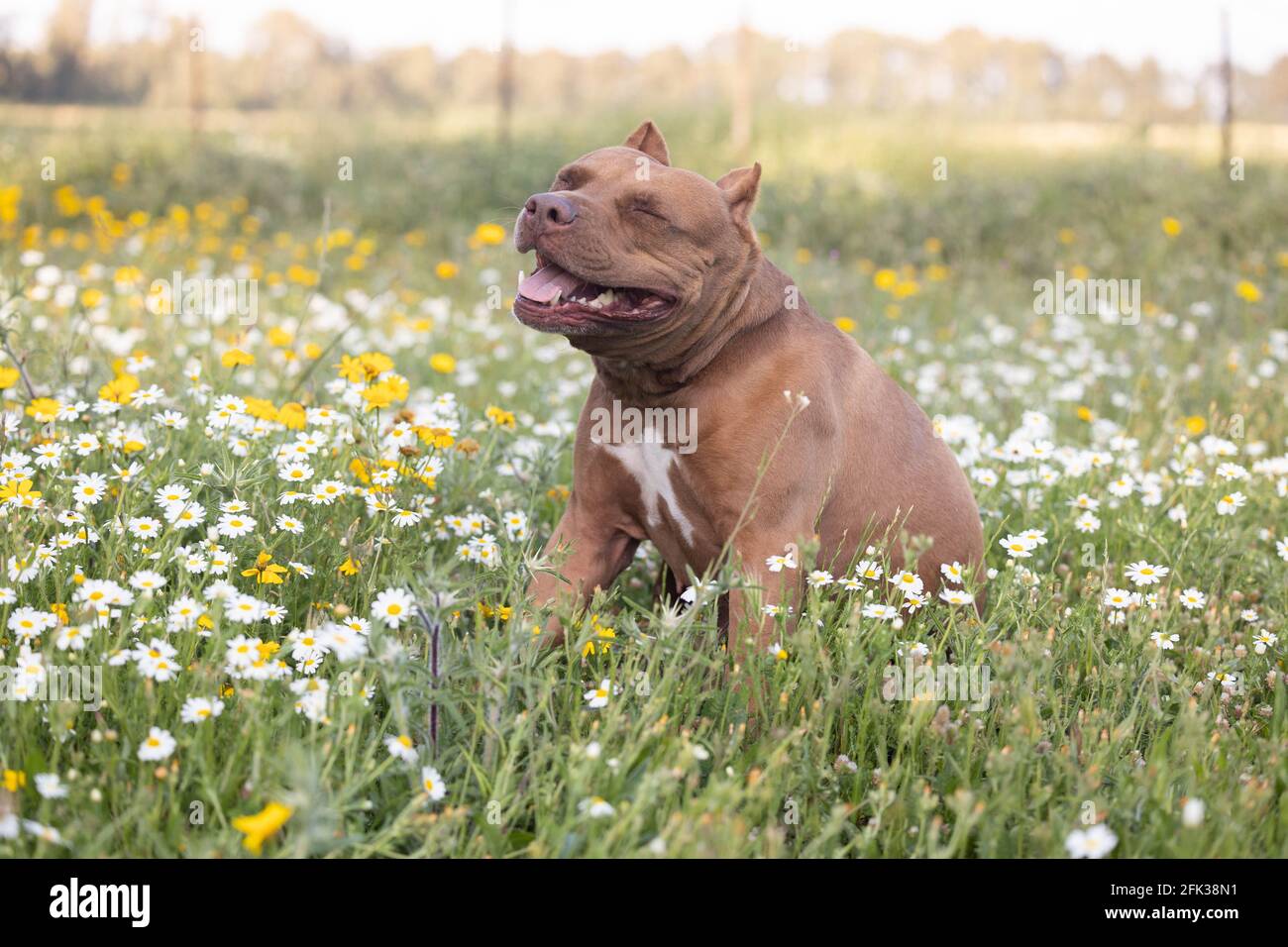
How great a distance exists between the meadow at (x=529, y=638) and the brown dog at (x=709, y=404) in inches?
7.0

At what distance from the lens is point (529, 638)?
2.10m

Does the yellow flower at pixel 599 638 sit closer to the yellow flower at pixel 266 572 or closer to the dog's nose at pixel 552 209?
the yellow flower at pixel 266 572

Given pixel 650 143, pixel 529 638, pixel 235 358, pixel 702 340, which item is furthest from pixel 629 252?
pixel 235 358

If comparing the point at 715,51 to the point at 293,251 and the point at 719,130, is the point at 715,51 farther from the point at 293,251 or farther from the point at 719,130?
the point at 293,251

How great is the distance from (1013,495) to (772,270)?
4.27 feet

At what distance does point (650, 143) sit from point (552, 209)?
77cm

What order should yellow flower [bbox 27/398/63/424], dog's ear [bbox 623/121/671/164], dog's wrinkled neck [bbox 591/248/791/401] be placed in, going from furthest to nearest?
1. dog's ear [bbox 623/121/671/164]
2. yellow flower [bbox 27/398/63/424]
3. dog's wrinkled neck [bbox 591/248/791/401]

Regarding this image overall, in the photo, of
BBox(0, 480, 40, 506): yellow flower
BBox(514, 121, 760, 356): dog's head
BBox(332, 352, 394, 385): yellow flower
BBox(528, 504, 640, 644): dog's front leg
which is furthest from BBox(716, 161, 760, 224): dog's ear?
BBox(0, 480, 40, 506): yellow flower

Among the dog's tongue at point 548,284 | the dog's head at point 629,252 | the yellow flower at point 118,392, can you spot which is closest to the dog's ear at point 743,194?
the dog's head at point 629,252

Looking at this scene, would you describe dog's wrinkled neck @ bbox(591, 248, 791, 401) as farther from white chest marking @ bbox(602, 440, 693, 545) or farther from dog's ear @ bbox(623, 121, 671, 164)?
dog's ear @ bbox(623, 121, 671, 164)

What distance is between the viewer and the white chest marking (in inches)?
112

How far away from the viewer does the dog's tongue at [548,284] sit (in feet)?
8.70

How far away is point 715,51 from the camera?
24.6 metres
